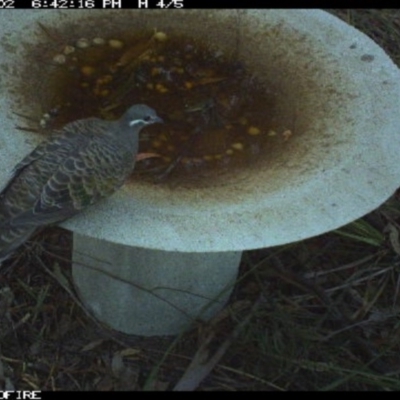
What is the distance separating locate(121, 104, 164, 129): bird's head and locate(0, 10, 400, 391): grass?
1.84 feet

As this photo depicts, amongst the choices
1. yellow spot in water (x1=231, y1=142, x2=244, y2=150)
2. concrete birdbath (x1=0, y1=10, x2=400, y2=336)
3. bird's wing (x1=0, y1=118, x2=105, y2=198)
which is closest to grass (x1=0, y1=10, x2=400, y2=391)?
concrete birdbath (x1=0, y1=10, x2=400, y2=336)

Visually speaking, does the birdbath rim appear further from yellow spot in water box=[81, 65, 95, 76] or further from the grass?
the grass

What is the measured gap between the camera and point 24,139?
85.2 inches

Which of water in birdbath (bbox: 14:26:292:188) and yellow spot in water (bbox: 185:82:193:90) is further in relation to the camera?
yellow spot in water (bbox: 185:82:193:90)

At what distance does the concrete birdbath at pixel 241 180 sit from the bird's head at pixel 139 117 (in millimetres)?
146

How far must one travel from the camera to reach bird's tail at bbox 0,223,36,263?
2.07 metres

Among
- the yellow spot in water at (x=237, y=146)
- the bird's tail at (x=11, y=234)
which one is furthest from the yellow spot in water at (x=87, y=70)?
the bird's tail at (x=11, y=234)

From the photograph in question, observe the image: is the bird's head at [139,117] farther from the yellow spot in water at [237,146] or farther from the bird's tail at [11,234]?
the bird's tail at [11,234]

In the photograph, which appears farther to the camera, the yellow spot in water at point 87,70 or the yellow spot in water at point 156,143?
the yellow spot in water at point 87,70

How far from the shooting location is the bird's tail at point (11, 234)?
207 cm

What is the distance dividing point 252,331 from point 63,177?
775 millimetres

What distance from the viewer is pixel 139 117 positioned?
2.18 m

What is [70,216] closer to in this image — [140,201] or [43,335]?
[140,201]

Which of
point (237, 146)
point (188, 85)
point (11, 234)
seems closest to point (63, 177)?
point (11, 234)
